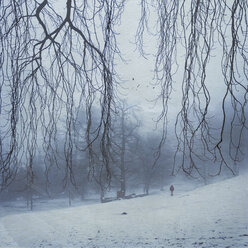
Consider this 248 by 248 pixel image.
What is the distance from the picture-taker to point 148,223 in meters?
2.76

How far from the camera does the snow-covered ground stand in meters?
2.51

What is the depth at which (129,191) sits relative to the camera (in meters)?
2.49

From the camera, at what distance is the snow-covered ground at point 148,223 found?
8.25ft

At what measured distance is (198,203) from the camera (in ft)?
8.98

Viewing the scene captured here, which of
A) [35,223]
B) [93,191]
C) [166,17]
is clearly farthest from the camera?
[35,223]

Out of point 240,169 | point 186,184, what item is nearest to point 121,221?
point 186,184

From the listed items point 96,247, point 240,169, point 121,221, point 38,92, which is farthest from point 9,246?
point 240,169

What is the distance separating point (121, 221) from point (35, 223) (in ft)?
2.49

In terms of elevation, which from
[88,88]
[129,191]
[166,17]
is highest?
[166,17]

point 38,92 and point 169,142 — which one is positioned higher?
point 38,92

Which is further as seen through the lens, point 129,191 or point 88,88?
point 129,191

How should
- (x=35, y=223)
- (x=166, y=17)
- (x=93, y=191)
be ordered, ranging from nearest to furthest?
(x=166, y=17) → (x=93, y=191) → (x=35, y=223)

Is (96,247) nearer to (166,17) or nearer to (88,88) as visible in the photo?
(88,88)

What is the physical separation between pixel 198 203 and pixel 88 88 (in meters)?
1.85
